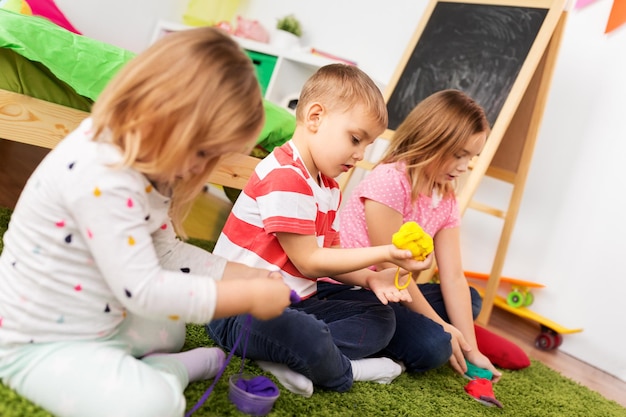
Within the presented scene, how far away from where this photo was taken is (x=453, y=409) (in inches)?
44.9

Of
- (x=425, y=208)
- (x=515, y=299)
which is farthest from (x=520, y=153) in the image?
(x=425, y=208)

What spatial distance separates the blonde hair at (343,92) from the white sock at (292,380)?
1.50ft

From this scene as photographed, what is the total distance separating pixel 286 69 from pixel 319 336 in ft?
6.39

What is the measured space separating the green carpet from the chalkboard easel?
1.64 feet

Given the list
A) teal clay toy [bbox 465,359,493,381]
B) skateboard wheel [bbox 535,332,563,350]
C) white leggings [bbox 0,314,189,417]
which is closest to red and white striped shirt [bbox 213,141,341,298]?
white leggings [bbox 0,314,189,417]

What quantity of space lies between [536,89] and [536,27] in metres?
0.20

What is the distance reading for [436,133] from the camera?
1.35 metres

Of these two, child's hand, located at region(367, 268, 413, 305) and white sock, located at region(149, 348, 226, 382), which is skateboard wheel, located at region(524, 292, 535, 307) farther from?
white sock, located at region(149, 348, 226, 382)

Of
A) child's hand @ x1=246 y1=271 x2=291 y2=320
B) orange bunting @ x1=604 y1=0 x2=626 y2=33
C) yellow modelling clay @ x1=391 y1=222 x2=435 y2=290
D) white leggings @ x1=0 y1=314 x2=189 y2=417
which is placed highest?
orange bunting @ x1=604 y1=0 x2=626 y2=33

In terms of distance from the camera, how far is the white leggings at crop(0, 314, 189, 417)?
0.68m

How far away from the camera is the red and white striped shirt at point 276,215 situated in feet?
3.30

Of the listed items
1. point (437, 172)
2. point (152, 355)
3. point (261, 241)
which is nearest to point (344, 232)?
point (437, 172)

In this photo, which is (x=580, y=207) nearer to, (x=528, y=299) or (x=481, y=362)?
(x=528, y=299)

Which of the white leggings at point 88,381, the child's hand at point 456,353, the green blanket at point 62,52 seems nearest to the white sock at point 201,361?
the white leggings at point 88,381
